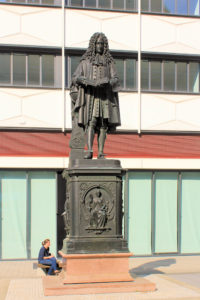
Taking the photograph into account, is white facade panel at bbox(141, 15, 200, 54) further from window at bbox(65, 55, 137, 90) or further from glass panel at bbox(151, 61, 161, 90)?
window at bbox(65, 55, 137, 90)

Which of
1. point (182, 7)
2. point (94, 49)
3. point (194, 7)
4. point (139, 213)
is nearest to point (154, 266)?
point (139, 213)

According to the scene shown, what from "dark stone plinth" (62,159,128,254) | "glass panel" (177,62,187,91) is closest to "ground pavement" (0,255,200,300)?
"dark stone plinth" (62,159,128,254)

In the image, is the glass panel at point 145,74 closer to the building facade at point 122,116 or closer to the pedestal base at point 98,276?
the building facade at point 122,116

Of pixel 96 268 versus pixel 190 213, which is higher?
pixel 190 213

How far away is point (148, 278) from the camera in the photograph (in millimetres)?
12594

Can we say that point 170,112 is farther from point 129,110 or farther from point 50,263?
point 50,263

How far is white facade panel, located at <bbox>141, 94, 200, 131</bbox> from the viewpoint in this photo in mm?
21016

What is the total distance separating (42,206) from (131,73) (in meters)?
6.15

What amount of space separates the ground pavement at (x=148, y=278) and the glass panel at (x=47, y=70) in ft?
22.2

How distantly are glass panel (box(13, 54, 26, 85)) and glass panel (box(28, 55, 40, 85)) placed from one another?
22 cm

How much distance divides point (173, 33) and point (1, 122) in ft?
24.5

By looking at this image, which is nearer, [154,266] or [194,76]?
[154,266]

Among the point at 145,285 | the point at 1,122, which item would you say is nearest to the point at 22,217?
the point at 1,122

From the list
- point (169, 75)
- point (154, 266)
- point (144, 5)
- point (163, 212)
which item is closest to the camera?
point (154, 266)
